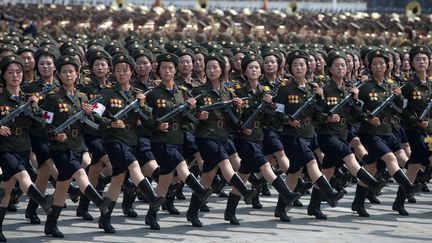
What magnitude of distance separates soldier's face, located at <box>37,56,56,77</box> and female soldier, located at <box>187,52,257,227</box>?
66.1 inches

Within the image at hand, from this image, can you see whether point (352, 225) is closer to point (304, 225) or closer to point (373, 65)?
point (304, 225)

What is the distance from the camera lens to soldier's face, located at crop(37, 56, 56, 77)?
1775cm

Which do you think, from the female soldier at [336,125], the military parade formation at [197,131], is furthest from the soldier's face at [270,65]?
the female soldier at [336,125]

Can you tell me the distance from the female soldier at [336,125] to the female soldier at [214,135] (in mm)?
1099

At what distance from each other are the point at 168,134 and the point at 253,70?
4.10 ft

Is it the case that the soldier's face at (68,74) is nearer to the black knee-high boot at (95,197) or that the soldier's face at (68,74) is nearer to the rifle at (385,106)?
the black knee-high boot at (95,197)

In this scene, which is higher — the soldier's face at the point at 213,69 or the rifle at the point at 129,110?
the soldier's face at the point at 213,69

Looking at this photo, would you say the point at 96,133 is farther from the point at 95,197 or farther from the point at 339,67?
the point at 339,67

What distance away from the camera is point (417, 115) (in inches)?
724

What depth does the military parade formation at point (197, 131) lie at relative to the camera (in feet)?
52.3

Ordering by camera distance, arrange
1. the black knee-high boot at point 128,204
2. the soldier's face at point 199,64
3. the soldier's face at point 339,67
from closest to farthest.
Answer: the black knee-high boot at point 128,204 → the soldier's face at point 339,67 → the soldier's face at point 199,64

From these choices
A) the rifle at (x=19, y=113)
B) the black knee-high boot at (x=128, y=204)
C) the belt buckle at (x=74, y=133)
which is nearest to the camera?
the rifle at (x=19, y=113)

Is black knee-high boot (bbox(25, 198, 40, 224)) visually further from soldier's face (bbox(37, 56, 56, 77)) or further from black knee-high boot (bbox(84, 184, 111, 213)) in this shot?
soldier's face (bbox(37, 56, 56, 77))

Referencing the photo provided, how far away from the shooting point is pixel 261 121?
1752 centimetres
